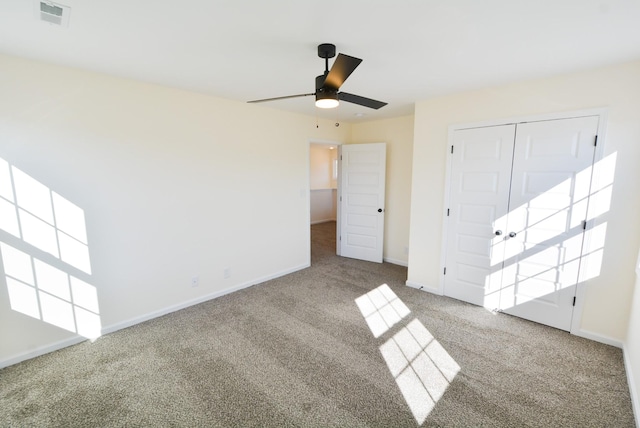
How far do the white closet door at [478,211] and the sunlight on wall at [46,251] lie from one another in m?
3.98

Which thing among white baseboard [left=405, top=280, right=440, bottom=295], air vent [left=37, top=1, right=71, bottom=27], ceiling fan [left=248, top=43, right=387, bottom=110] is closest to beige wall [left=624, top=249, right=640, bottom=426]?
white baseboard [left=405, top=280, right=440, bottom=295]

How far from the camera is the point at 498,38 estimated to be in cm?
193

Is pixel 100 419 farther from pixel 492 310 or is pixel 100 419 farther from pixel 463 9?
pixel 492 310

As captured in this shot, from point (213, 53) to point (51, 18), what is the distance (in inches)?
37.0

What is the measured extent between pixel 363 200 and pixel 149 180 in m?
3.29

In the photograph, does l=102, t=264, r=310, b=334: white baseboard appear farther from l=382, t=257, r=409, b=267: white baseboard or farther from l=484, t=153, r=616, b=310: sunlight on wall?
l=484, t=153, r=616, b=310: sunlight on wall

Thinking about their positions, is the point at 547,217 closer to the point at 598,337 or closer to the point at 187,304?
the point at 598,337

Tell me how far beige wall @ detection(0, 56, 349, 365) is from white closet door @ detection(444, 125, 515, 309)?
7.63 ft

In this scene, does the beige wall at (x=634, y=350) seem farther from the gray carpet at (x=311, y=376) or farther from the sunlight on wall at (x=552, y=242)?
the sunlight on wall at (x=552, y=242)

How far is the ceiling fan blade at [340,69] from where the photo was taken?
1.65m

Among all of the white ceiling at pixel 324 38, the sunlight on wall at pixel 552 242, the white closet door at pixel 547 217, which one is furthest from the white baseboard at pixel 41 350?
the white closet door at pixel 547 217

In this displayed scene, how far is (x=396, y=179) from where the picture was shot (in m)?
4.82

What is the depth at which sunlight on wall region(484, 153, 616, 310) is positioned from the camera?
257cm

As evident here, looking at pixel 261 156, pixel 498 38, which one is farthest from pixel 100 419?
pixel 498 38
